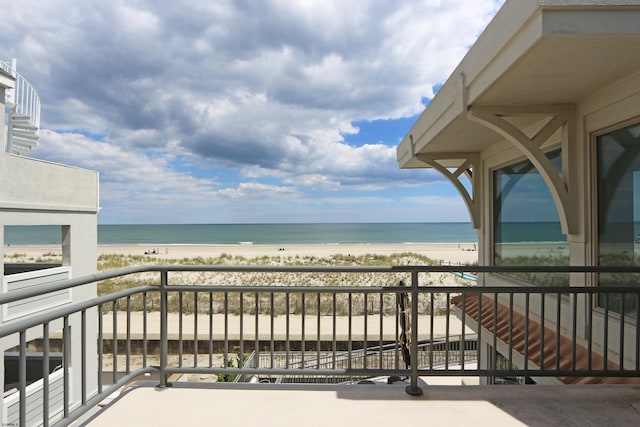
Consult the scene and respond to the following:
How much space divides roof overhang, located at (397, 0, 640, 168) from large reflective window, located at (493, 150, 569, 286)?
102 cm

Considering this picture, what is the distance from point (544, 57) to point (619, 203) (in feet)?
6.04

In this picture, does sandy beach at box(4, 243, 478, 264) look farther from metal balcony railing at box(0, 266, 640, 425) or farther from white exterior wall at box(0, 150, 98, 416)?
metal balcony railing at box(0, 266, 640, 425)

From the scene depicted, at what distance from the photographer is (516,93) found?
3.22 metres

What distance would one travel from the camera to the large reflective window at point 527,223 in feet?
14.8

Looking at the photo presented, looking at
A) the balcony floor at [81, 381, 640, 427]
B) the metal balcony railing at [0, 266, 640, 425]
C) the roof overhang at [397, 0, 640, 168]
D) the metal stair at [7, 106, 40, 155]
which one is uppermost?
the metal stair at [7, 106, 40, 155]

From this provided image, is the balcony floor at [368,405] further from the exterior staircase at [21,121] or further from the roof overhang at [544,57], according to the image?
the exterior staircase at [21,121]

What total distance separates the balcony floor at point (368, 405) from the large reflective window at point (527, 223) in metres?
1.93

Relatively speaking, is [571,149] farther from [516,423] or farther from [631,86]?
[516,423]

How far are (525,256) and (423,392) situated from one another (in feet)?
11.0

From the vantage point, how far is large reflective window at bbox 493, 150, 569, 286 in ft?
14.8

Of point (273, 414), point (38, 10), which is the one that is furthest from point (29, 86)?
point (273, 414)

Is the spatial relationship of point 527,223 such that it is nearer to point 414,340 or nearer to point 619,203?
point 619,203

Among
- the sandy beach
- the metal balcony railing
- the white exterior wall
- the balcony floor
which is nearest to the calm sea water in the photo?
the sandy beach

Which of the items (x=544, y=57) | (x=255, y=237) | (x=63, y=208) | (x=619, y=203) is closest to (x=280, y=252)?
(x=255, y=237)
